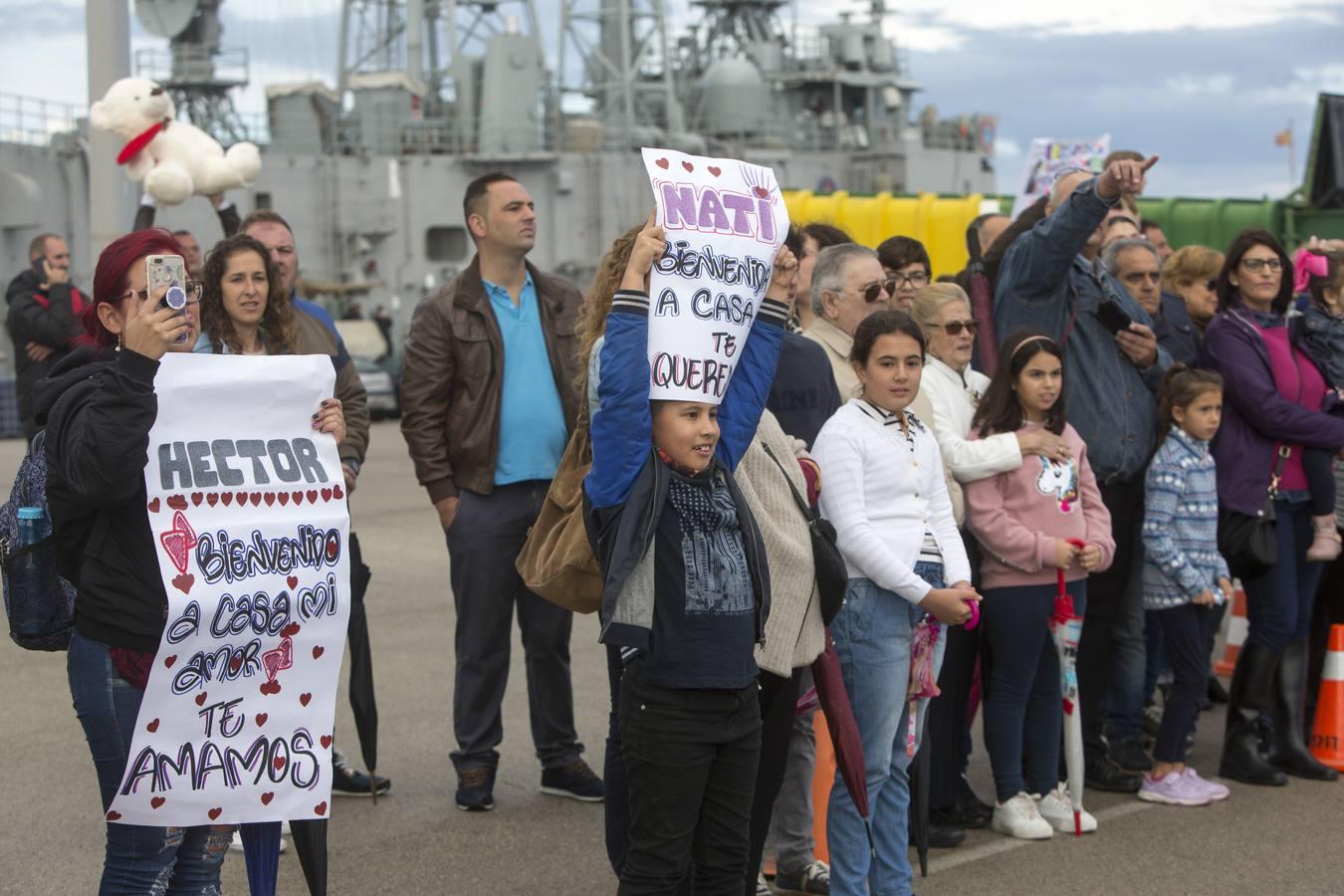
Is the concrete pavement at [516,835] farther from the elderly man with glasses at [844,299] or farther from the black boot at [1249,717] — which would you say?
the elderly man with glasses at [844,299]

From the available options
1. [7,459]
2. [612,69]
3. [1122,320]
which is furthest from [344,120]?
[1122,320]

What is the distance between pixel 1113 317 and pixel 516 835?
10.6ft

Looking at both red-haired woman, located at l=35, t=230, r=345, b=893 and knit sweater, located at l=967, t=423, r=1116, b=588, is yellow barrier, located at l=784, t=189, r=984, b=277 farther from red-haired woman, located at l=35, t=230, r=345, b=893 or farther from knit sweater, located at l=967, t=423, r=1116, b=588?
red-haired woman, located at l=35, t=230, r=345, b=893

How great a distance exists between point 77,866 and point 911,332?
3463 millimetres

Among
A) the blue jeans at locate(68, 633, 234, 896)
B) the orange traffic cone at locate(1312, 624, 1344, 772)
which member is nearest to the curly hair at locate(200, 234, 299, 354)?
the blue jeans at locate(68, 633, 234, 896)

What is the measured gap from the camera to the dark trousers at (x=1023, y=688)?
603 centimetres

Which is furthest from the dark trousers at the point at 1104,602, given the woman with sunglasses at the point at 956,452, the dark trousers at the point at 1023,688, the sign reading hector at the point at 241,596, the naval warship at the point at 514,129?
the naval warship at the point at 514,129

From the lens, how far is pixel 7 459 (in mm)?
20938

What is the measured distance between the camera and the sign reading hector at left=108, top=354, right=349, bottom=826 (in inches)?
159

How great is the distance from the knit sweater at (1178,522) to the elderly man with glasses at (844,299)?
5.28ft

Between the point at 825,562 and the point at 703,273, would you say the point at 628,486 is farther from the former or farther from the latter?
the point at 825,562

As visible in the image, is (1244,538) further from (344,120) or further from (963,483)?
(344,120)

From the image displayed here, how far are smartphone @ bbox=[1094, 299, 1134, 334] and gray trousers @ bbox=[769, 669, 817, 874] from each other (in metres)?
2.26

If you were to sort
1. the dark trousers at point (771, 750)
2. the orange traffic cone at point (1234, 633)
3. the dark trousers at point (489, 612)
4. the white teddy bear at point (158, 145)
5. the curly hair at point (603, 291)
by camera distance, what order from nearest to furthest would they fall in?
the curly hair at point (603, 291) < the dark trousers at point (771, 750) < the dark trousers at point (489, 612) < the white teddy bear at point (158, 145) < the orange traffic cone at point (1234, 633)
